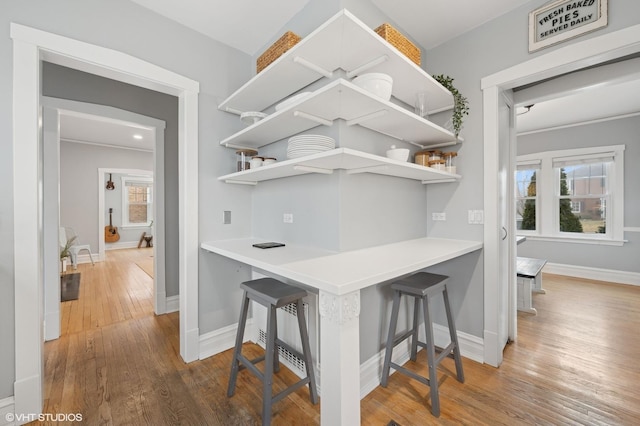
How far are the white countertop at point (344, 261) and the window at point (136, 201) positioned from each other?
22.9ft

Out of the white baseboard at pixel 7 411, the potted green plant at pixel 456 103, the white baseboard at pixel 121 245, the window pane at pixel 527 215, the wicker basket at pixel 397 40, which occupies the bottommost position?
the white baseboard at pixel 7 411

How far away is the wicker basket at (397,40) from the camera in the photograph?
1535mm

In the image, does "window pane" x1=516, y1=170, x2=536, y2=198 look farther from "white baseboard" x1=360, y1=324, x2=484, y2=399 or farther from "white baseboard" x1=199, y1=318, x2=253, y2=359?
"white baseboard" x1=199, y1=318, x2=253, y2=359

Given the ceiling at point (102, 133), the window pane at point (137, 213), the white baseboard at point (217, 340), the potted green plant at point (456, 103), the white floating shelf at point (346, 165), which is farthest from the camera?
the window pane at point (137, 213)

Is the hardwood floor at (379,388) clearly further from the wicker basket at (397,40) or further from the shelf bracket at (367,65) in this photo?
the wicker basket at (397,40)

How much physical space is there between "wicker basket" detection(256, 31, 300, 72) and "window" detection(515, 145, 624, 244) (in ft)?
15.4

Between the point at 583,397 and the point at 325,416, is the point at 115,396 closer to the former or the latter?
the point at 325,416

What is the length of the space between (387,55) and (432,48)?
121cm

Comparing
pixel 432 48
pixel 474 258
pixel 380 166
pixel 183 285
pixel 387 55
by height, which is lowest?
pixel 183 285

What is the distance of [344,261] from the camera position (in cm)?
143

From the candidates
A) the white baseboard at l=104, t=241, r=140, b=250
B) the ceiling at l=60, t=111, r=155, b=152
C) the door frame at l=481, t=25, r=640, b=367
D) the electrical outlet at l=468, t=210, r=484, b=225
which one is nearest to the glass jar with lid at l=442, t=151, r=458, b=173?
the door frame at l=481, t=25, r=640, b=367

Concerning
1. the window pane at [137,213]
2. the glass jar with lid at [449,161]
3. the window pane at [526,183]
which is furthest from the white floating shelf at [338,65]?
the window pane at [137,213]

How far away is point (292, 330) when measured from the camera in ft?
6.08

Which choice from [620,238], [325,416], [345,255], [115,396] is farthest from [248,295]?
[620,238]
